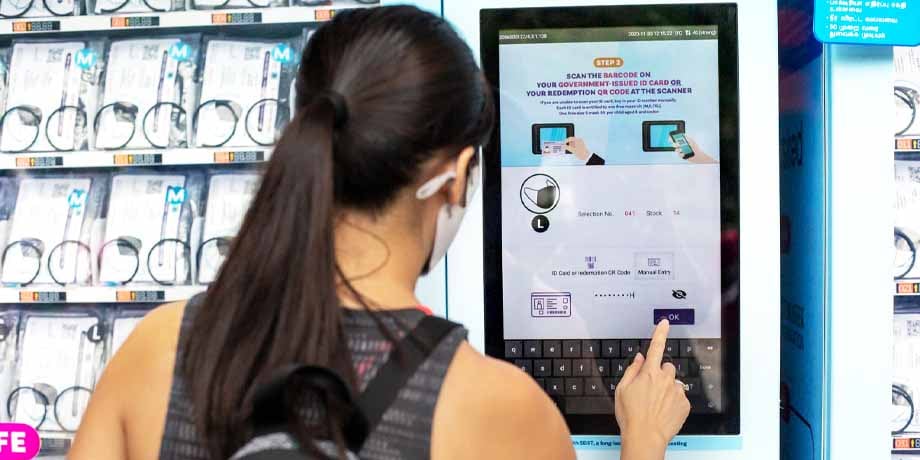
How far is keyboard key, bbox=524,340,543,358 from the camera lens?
173 cm

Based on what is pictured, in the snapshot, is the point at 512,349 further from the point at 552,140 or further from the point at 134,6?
the point at 134,6

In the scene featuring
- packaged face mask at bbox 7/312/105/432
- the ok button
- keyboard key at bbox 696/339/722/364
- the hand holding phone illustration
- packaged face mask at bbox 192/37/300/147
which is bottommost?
packaged face mask at bbox 7/312/105/432

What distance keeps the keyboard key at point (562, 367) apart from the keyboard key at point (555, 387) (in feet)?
0.04

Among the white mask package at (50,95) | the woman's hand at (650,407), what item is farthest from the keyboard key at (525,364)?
the white mask package at (50,95)

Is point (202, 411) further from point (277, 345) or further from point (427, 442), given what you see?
point (427, 442)

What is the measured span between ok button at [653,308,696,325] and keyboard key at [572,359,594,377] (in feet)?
0.51

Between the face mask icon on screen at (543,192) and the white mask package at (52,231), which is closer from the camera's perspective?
the face mask icon on screen at (543,192)

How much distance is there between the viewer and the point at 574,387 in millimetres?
1732

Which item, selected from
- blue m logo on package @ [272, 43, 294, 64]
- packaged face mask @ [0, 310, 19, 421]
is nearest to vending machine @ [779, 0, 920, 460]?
blue m logo on package @ [272, 43, 294, 64]

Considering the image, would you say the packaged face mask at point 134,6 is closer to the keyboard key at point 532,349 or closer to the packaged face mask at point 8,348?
the packaged face mask at point 8,348

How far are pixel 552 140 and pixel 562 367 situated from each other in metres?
0.45

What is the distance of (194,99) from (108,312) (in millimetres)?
648

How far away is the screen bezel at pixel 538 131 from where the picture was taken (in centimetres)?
171

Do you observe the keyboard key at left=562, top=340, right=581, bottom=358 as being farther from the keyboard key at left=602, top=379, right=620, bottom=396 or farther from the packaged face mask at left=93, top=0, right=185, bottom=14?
the packaged face mask at left=93, top=0, right=185, bottom=14
